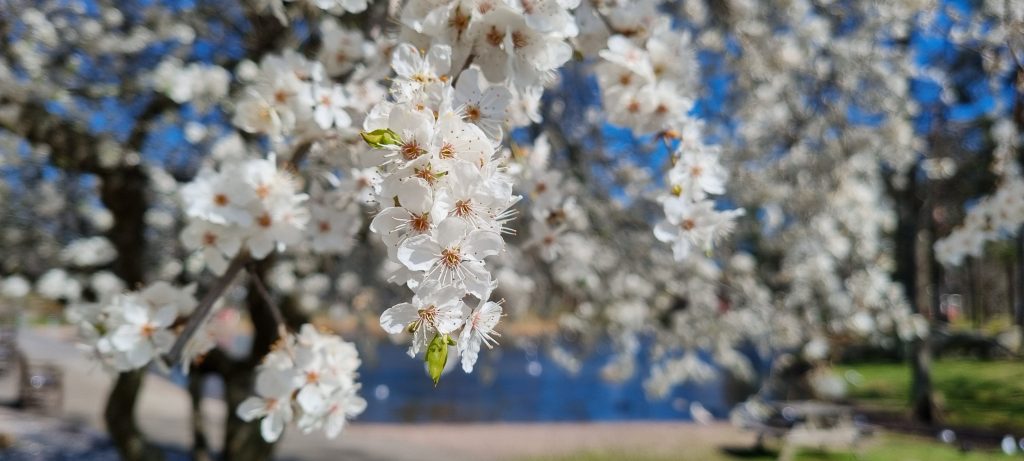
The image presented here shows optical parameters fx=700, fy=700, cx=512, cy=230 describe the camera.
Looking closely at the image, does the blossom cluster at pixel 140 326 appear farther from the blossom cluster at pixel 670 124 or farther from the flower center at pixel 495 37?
the blossom cluster at pixel 670 124

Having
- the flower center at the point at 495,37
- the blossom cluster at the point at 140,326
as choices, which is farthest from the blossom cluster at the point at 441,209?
the blossom cluster at the point at 140,326

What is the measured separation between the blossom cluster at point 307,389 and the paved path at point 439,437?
627 centimetres

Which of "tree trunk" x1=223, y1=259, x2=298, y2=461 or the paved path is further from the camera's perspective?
the paved path

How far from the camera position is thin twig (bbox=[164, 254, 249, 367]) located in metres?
1.43

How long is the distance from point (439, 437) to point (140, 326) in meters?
7.65

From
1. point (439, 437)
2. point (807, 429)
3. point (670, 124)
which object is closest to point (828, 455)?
point (807, 429)

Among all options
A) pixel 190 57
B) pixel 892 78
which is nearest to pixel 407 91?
pixel 190 57

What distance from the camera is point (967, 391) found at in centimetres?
1166

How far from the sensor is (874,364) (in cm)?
1897

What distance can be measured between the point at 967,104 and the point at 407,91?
7382 mm

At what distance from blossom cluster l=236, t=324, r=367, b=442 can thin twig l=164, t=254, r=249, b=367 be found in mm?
174

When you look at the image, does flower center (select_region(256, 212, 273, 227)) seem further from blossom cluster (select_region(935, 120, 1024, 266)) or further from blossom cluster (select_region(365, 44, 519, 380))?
blossom cluster (select_region(935, 120, 1024, 266))

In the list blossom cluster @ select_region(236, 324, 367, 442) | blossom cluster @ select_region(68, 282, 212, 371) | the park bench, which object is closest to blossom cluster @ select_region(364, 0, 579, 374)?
blossom cluster @ select_region(236, 324, 367, 442)

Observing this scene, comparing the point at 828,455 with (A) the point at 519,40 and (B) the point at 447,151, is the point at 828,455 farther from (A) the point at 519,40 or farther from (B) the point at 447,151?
(B) the point at 447,151
